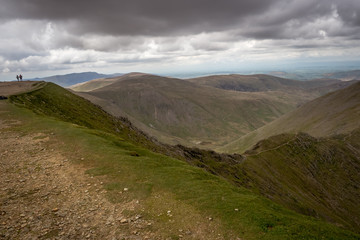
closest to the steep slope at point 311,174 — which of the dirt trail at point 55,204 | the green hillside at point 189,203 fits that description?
the green hillside at point 189,203

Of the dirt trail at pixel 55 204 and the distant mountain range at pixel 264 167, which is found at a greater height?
the dirt trail at pixel 55 204

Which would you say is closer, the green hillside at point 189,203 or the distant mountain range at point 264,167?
the green hillside at point 189,203

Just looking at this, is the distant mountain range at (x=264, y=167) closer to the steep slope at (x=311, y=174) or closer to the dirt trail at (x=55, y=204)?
the steep slope at (x=311, y=174)

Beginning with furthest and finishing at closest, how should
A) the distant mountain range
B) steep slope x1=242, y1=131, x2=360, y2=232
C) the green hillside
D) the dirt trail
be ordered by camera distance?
steep slope x1=242, y1=131, x2=360, y2=232
the distant mountain range
the green hillside
the dirt trail

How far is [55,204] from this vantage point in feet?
56.9

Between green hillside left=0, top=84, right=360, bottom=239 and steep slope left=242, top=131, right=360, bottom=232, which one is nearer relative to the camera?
green hillside left=0, top=84, right=360, bottom=239

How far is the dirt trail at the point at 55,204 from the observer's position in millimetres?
14273

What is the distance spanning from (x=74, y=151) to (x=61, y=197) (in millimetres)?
10200

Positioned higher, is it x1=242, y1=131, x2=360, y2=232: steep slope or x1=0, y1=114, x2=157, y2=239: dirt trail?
x1=0, y1=114, x2=157, y2=239: dirt trail

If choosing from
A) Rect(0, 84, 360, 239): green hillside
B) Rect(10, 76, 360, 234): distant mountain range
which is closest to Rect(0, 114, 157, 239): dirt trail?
Rect(0, 84, 360, 239): green hillside

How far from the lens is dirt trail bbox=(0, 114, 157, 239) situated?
1427 cm

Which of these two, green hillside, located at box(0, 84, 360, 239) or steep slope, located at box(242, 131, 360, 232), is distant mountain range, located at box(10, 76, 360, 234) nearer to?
steep slope, located at box(242, 131, 360, 232)

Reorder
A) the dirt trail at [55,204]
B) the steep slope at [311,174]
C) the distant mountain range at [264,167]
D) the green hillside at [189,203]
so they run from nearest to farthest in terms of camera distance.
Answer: the dirt trail at [55,204], the green hillside at [189,203], the distant mountain range at [264,167], the steep slope at [311,174]

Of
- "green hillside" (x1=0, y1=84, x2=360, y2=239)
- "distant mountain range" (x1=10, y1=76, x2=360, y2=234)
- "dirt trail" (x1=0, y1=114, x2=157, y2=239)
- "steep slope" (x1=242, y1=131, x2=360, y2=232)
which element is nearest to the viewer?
"dirt trail" (x1=0, y1=114, x2=157, y2=239)
